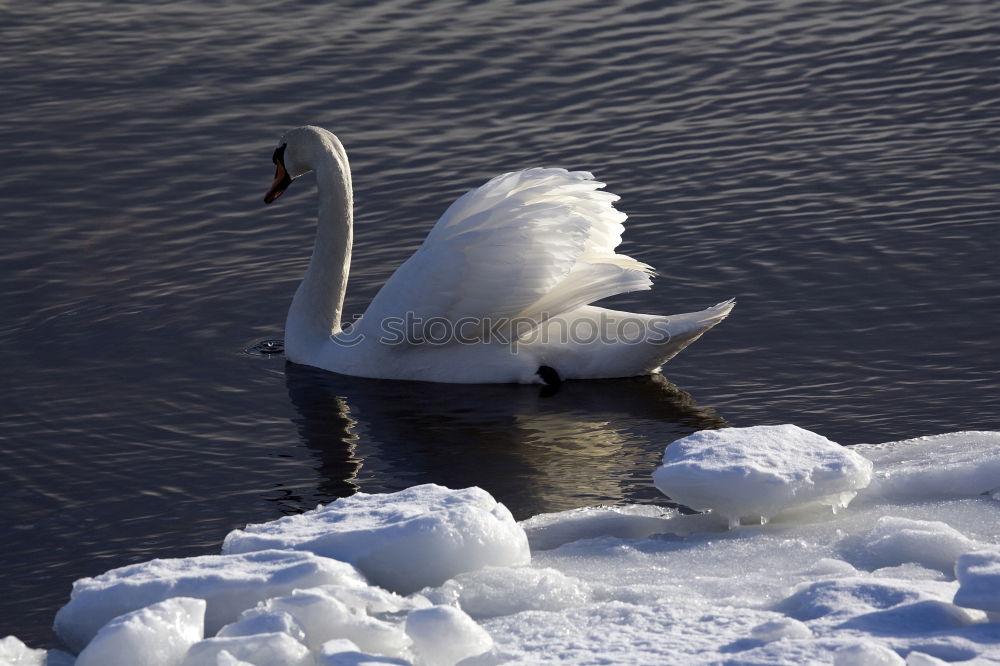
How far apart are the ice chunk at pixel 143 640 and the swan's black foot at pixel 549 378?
377 cm

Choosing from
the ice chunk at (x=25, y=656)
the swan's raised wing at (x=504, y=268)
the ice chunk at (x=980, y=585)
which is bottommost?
the ice chunk at (x=25, y=656)

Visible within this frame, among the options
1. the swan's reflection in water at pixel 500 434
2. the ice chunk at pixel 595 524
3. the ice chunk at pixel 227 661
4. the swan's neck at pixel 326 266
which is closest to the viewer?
the ice chunk at pixel 227 661

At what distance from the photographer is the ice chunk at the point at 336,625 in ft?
16.5

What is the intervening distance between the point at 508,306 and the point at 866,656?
3960 millimetres

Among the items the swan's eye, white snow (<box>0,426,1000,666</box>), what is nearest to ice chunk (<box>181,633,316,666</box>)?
white snow (<box>0,426,1000,666</box>)

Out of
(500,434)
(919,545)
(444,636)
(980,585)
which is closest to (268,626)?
(444,636)

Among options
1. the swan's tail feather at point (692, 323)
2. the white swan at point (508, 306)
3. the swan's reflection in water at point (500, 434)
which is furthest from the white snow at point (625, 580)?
the white swan at point (508, 306)

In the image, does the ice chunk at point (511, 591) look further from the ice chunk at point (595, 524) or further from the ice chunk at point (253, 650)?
the ice chunk at point (253, 650)

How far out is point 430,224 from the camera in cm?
1055

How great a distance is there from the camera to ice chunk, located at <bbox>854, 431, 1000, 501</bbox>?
6.34 m

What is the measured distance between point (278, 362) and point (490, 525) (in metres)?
3.59

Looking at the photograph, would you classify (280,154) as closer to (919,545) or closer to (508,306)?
(508,306)

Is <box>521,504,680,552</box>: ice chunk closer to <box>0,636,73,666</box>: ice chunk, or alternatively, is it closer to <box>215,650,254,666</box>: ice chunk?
<box>215,650,254,666</box>: ice chunk

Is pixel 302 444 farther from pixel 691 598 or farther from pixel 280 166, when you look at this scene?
pixel 691 598
